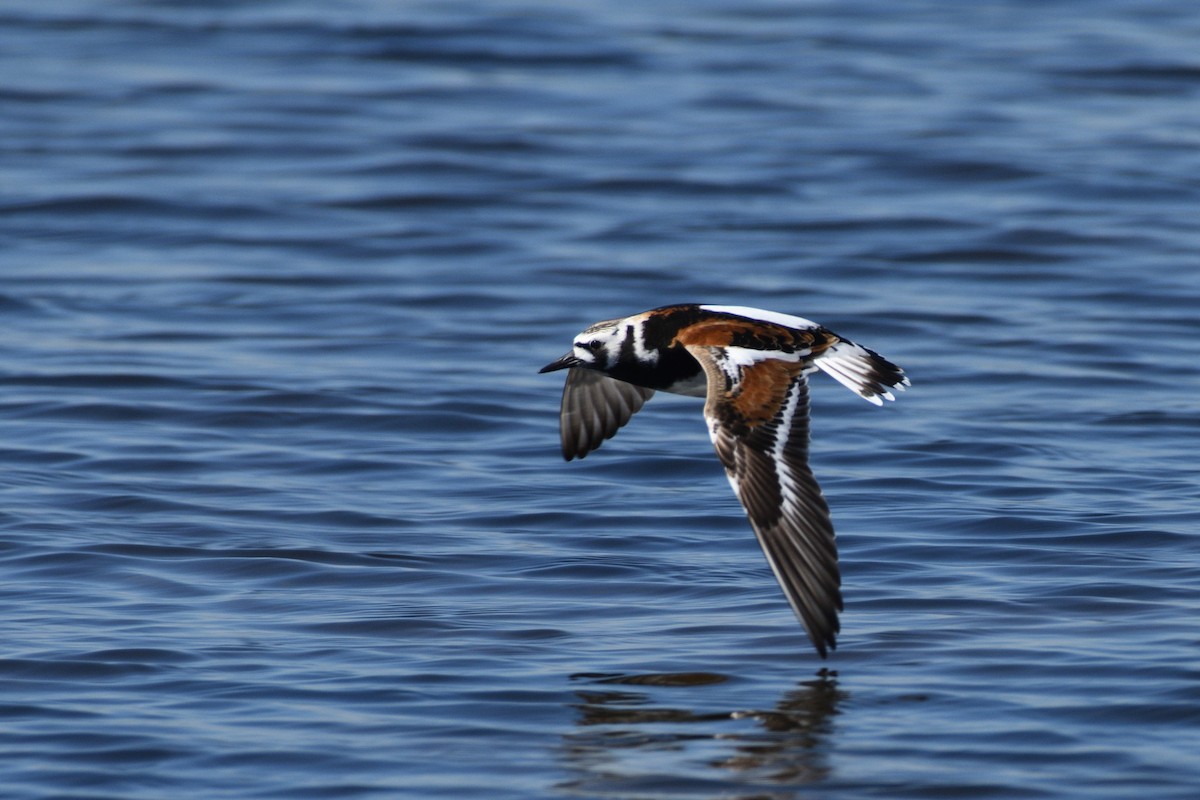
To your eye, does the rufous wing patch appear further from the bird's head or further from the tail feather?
the bird's head

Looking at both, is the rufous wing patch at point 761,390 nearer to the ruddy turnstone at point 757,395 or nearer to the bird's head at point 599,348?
the ruddy turnstone at point 757,395

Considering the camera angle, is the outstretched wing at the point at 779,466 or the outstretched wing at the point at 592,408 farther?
the outstretched wing at the point at 592,408

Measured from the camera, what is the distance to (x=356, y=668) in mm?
5922

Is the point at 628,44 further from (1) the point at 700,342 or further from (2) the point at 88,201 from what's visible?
(1) the point at 700,342

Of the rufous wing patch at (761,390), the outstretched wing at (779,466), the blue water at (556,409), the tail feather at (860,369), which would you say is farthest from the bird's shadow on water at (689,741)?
the tail feather at (860,369)

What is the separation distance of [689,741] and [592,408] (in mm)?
2792

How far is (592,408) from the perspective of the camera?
7918 mm

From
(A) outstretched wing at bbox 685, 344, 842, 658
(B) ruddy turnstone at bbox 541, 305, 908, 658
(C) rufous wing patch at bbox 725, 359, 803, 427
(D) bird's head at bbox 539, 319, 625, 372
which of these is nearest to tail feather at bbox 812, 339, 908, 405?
(B) ruddy turnstone at bbox 541, 305, 908, 658

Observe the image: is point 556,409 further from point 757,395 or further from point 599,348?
point 757,395

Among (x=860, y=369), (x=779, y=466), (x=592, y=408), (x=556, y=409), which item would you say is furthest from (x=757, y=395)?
(x=556, y=409)

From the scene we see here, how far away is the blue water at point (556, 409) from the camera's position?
17.9ft

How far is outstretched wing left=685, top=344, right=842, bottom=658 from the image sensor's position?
18.9ft

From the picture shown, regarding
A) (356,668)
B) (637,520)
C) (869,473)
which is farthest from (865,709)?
(869,473)

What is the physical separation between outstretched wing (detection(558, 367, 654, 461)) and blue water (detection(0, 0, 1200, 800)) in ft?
0.88
